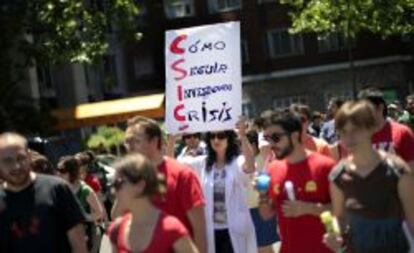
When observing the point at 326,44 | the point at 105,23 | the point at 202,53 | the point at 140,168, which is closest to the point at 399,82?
the point at 326,44

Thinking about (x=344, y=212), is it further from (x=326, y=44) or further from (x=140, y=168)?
(x=326, y=44)

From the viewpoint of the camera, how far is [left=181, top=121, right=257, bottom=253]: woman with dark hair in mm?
8594

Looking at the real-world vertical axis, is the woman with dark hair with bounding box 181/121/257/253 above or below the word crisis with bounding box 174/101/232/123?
below

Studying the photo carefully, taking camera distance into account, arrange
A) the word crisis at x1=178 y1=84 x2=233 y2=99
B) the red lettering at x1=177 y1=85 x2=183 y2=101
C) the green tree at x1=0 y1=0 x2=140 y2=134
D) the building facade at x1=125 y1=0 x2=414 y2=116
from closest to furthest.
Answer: the word crisis at x1=178 y1=84 x2=233 y2=99, the red lettering at x1=177 y1=85 x2=183 y2=101, the green tree at x1=0 y1=0 x2=140 y2=134, the building facade at x1=125 y1=0 x2=414 y2=116

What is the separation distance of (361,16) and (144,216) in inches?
1230

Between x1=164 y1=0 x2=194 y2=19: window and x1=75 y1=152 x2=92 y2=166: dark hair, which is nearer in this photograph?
x1=75 y1=152 x2=92 y2=166: dark hair

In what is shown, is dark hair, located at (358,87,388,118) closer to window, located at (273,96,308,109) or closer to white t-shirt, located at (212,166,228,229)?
white t-shirt, located at (212,166,228,229)

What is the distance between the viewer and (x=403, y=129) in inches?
302

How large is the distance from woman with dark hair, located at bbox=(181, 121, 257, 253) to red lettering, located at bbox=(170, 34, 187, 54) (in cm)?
79

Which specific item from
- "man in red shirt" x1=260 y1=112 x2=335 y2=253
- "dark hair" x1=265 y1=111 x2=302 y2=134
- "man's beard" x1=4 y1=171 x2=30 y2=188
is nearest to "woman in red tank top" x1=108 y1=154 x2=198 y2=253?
"man's beard" x1=4 y1=171 x2=30 y2=188

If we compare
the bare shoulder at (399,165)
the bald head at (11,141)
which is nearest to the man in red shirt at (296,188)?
the bare shoulder at (399,165)

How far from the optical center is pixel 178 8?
58188mm

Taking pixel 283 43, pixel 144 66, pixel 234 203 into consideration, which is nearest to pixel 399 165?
pixel 234 203

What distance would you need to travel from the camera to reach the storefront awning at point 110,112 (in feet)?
112
